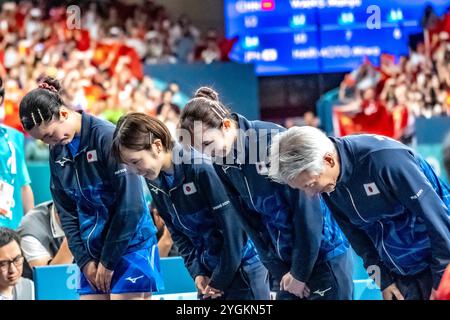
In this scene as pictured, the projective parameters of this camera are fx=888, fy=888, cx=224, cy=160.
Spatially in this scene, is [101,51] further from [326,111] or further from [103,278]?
[103,278]

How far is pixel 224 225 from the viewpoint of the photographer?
3.57m

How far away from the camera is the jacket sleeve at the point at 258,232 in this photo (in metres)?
3.51

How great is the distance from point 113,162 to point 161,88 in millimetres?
6627

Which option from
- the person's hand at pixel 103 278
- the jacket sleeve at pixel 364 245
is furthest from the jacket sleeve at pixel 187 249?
the jacket sleeve at pixel 364 245

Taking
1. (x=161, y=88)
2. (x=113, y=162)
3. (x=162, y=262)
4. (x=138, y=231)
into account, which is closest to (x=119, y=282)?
(x=138, y=231)

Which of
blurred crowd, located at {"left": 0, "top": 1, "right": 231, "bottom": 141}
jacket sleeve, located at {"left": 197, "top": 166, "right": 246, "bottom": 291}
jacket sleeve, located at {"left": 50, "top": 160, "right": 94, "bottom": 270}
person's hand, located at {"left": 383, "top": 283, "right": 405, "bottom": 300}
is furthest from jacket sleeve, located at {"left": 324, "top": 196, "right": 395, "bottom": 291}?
blurred crowd, located at {"left": 0, "top": 1, "right": 231, "bottom": 141}

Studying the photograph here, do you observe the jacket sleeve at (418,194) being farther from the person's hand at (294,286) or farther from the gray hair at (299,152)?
the person's hand at (294,286)

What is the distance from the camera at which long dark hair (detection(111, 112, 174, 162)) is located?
345 centimetres

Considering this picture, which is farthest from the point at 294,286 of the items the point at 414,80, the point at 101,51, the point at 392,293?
the point at 414,80

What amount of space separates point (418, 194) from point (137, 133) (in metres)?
1.12

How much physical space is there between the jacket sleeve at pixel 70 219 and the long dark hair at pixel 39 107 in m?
0.32

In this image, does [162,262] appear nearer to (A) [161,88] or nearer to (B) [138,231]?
(B) [138,231]

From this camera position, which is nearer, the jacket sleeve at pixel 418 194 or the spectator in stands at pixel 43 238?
the jacket sleeve at pixel 418 194

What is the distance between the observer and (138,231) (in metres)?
3.82
